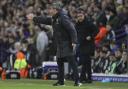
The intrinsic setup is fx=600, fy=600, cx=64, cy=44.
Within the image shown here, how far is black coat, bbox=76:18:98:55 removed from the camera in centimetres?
1997

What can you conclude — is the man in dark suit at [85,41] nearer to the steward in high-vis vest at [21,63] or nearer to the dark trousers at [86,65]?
the dark trousers at [86,65]

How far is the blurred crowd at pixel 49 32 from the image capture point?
23.0 metres

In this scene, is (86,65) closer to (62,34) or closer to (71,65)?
(71,65)

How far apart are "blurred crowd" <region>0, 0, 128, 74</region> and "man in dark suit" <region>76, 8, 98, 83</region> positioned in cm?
150

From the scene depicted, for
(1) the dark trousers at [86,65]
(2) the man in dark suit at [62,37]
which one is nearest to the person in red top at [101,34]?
(1) the dark trousers at [86,65]

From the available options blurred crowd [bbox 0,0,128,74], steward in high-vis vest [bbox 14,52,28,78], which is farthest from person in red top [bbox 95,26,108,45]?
steward in high-vis vest [bbox 14,52,28,78]

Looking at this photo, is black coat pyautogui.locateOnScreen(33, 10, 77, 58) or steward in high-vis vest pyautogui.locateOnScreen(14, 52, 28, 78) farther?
steward in high-vis vest pyautogui.locateOnScreen(14, 52, 28, 78)

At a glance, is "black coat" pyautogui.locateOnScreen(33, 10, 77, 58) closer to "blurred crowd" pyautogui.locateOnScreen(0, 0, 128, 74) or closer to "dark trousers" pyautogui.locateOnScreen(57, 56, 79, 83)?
"dark trousers" pyautogui.locateOnScreen(57, 56, 79, 83)

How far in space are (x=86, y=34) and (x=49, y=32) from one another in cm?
622

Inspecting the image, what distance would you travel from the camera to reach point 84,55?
20109 millimetres

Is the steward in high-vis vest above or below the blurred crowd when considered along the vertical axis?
below

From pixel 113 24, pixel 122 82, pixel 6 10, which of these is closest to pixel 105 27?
pixel 113 24

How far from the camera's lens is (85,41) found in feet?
66.0

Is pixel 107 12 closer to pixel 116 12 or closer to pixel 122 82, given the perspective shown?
pixel 116 12
